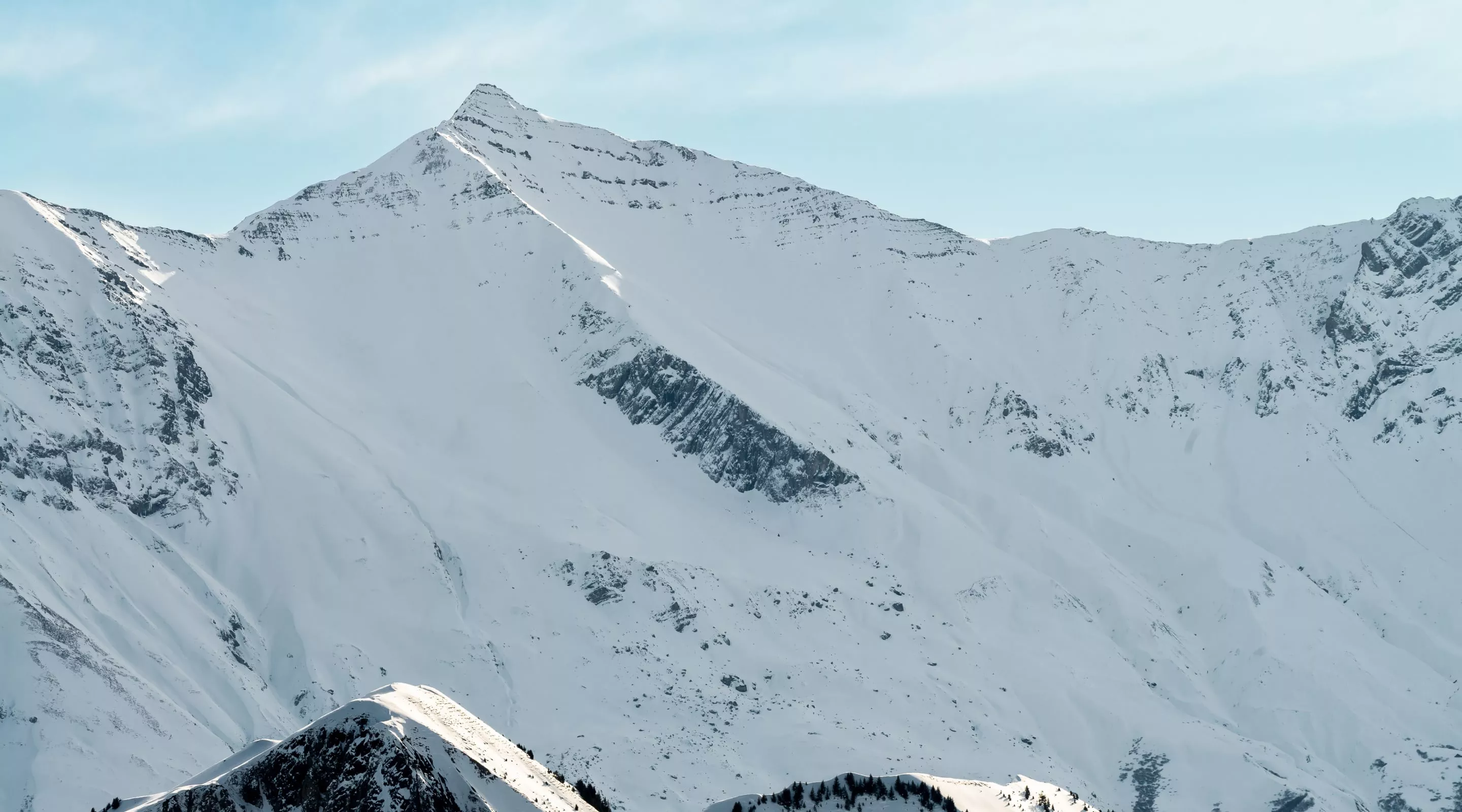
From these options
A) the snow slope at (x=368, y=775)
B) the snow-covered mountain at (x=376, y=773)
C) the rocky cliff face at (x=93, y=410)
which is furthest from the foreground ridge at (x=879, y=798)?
the rocky cliff face at (x=93, y=410)

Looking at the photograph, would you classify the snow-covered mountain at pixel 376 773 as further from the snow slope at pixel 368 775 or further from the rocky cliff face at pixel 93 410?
the rocky cliff face at pixel 93 410

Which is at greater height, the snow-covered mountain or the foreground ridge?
the snow-covered mountain

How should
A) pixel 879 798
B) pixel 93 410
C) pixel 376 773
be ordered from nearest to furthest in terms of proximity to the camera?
pixel 376 773, pixel 879 798, pixel 93 410

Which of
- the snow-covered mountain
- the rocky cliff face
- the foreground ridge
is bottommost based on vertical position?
the foreground ridge

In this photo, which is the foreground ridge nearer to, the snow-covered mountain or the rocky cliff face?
the snow-covered mountain

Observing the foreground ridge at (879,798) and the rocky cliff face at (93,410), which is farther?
the rocky cliff face at (93,410)

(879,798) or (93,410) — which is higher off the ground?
(93,410)

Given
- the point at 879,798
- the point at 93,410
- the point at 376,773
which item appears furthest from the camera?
the point at 93,410

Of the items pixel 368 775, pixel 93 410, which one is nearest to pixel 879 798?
pixel 368 775

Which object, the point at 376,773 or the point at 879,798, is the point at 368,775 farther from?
the point at 879,798

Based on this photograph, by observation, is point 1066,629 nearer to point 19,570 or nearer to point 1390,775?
point 1390,775

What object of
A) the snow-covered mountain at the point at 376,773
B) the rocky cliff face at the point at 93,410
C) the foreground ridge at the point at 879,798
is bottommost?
the foreground ridge at the point at 879,798

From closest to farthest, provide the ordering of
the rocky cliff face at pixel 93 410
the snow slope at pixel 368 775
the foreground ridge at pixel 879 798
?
the snow slope at pixel 368 775 → the foreground ridge at pixel 879 798 → the rocky cliff face at pixel 93 410

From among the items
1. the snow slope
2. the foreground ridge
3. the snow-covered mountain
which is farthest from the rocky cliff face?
the foreground ridge
